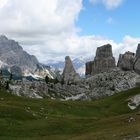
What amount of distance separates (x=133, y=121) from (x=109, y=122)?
6277 millimetres

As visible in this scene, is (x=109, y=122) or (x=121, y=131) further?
(x=109, y=122)

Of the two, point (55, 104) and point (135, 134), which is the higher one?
point (55, 104)

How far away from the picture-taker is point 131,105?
12481cm

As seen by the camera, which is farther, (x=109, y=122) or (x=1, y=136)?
(x=109, y=122)

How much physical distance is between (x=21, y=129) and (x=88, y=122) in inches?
668

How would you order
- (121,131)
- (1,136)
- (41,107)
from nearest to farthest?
1. (121,131)
2. (1,136)
3. (41,107)

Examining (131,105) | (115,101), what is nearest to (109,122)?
(131,105)

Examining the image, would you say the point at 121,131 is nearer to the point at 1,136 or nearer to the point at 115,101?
the point at 1,136

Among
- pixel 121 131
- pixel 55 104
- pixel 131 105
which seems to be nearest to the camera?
pixel 121 131

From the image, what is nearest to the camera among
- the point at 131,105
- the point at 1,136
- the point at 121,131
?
the point at 121,131

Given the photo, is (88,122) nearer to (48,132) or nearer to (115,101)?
(48,132)

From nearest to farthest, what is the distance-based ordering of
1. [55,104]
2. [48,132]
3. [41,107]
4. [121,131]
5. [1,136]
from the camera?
1. [121,131]
2. [1,136]
3. [48,132]
4. [41,107]
5. [55,104]

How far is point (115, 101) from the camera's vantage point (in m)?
140

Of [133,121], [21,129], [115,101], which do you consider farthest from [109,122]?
[115,101]
